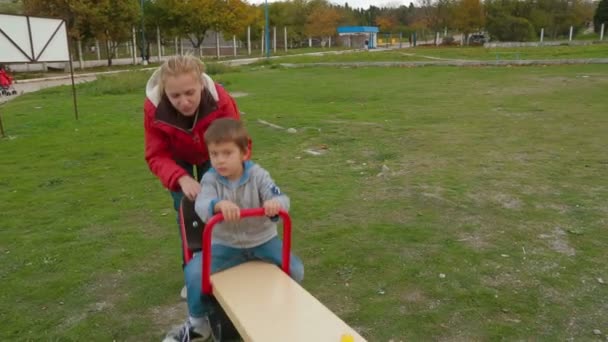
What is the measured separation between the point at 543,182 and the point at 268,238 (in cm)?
396

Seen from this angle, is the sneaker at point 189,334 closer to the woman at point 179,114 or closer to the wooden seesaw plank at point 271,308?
the wooden seesaw plank at point 271,308

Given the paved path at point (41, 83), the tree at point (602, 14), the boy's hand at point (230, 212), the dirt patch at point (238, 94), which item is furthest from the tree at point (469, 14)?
the boy's hand at point (230, 212)

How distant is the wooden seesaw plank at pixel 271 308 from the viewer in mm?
2109

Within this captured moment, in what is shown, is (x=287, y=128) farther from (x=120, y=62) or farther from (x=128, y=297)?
(x=120, y=62)

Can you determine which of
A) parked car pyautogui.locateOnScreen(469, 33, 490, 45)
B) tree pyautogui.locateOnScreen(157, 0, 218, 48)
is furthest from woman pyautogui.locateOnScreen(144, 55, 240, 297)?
parked car pyautogui.locateOnScreen(469, 33, 490, 45)

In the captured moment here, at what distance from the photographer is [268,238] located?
2793mm

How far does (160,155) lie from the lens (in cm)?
308

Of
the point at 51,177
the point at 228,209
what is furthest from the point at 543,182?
the point at 51,177

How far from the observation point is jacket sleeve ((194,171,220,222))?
2535 mm

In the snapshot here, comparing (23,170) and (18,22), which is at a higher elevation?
(18,22)

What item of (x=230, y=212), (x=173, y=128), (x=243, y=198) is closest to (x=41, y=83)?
(x=173, y=128)

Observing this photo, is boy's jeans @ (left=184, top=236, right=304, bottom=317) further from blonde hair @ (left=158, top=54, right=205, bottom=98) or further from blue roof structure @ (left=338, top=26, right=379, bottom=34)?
blue roof structure @ (left=338, top=26, right=379, bottom=34)

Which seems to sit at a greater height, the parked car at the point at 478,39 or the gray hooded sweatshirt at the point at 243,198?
the parked car at the point at 478,39

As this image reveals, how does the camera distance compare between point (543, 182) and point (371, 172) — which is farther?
point (371, 172)
